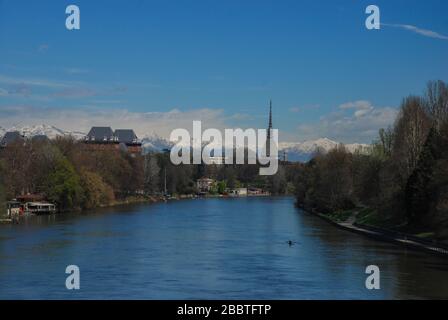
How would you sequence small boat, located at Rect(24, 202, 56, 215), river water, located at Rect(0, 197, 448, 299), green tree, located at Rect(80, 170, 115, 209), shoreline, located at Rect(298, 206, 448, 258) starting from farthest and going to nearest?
green tree, located at Rect(80, 170, 115, 209) → small boat, located at Rect(24, 202, 56, 215) → shoreline, located at Rect(298, 206, 448, 258) → river water, located at Rect(0, 197, 448, 299)

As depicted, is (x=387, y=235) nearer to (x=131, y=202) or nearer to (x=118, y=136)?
(x=131, y=202)

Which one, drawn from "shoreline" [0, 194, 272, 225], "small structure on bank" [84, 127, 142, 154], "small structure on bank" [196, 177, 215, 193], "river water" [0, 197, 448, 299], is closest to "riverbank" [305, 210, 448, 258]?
"river water" [0, 197, 448, 299]

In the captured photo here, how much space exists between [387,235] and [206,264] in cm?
1558

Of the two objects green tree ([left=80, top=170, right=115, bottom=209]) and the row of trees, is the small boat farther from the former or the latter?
the row of trees

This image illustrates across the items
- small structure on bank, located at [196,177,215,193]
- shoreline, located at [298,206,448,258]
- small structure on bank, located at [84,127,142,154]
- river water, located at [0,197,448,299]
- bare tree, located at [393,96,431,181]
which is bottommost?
river water, located at [0,197,448,299]

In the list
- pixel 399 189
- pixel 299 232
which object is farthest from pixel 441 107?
pixel 299 232

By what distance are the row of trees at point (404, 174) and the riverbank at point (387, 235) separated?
117cm

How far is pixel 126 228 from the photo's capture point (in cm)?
4762

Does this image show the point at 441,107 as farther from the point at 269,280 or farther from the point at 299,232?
the point at 269,280

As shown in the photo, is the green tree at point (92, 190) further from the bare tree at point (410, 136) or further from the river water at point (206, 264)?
the bare tree at point (410, 136)

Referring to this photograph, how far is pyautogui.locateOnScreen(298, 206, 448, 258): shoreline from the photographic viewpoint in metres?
34.1

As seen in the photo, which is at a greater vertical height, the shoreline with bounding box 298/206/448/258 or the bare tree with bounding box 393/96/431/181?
the bare tree with bounding box 393/96/431/181

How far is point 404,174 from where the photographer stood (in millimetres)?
46281

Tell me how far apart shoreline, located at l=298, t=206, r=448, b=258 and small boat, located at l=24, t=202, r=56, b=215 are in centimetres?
2651
